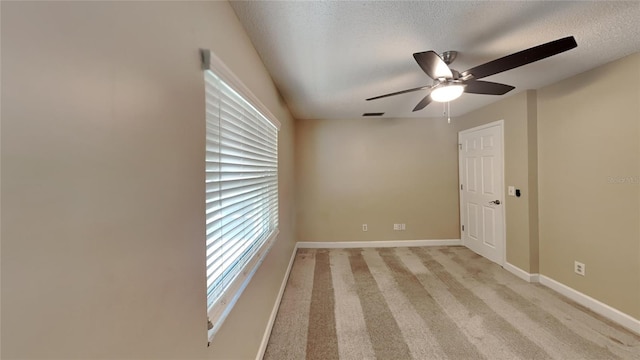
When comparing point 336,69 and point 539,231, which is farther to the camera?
point 539,231

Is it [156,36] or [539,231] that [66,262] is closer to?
[156,36]

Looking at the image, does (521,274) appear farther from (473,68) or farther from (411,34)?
(411,34)

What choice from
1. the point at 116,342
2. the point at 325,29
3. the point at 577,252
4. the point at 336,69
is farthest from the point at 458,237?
the point at 116,342

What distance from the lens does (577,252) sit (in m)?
2.42

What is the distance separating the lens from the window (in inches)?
41.8

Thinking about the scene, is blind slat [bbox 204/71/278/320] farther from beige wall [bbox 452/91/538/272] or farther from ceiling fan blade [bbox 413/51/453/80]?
beige wall [bbox 452/91/538/272]

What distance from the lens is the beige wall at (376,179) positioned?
416cm

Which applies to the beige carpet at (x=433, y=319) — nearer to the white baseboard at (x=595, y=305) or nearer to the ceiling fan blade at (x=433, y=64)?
the white baseboard at (x=595, y=305)

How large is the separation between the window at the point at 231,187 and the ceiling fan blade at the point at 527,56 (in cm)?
159

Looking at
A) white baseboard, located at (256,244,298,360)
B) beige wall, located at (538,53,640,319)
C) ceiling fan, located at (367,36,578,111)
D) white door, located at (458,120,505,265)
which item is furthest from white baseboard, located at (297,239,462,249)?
ceiling fan, located at (367,36,578,111)

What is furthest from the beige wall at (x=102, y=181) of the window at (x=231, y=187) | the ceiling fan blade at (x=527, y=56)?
the ceiling fan blade at (x=527, y=56)

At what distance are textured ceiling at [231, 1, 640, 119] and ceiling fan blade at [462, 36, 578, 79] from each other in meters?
0.22

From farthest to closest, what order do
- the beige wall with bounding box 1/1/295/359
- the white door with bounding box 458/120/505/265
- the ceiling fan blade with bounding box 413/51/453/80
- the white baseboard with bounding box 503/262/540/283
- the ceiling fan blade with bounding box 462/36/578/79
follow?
the white door with bounding box 458/120/505/265 → the white baseboard with bounding box 503/262/540/283 → the ceiling fan blade with bounding box 413/51/453/80 → the ceiling fan blade with bounding box 462/36/578/79 → the beige wall with bounding box 1/1/295/359

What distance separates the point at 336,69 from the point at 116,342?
2134mm
